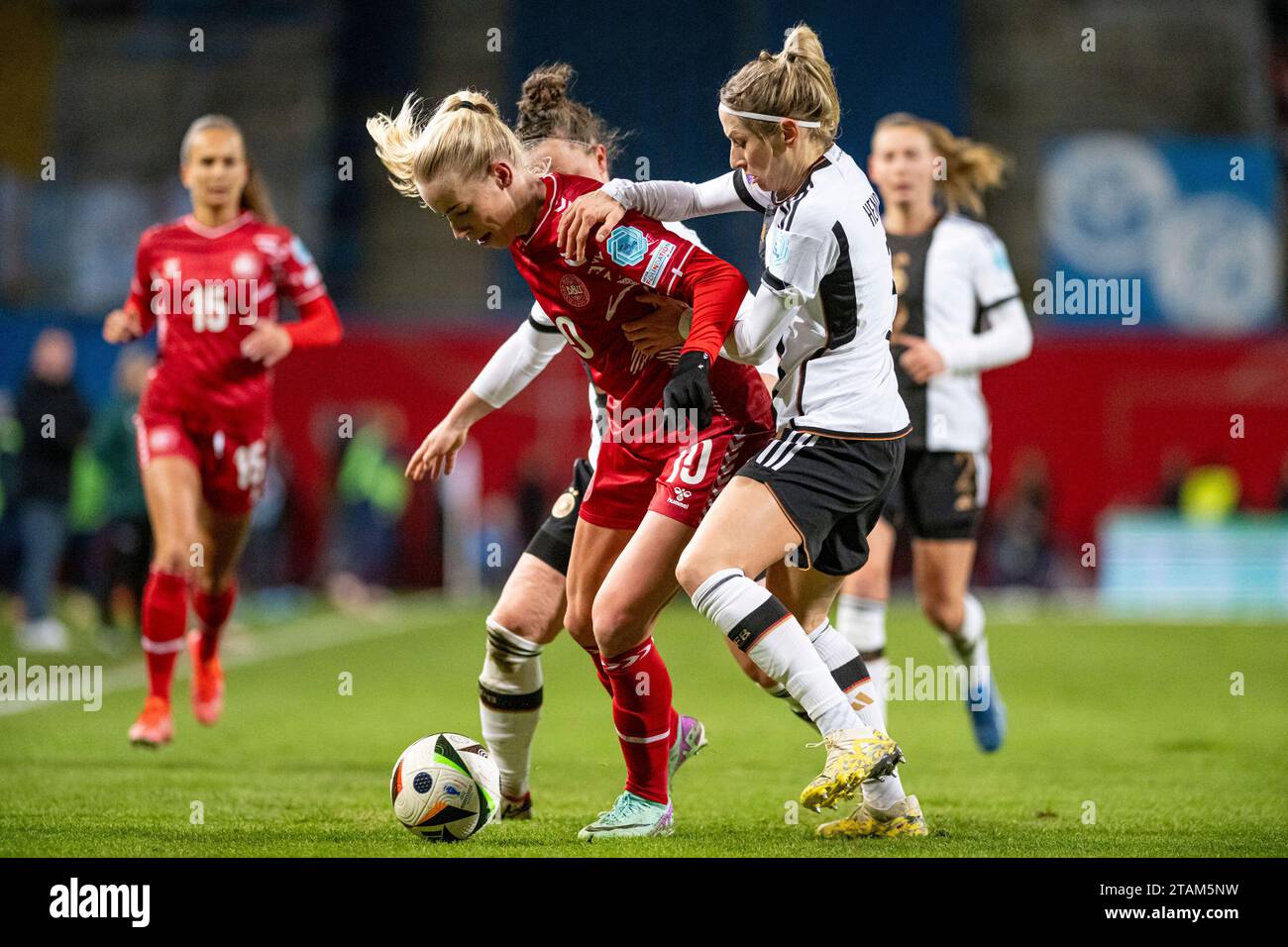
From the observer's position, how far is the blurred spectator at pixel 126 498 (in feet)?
43.1

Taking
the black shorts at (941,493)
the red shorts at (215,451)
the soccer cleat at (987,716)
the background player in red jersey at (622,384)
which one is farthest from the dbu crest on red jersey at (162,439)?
the soccer cleat at (987,716)

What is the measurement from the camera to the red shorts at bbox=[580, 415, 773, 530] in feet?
16.3

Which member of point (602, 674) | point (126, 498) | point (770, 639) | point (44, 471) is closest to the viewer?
point (770, 639)

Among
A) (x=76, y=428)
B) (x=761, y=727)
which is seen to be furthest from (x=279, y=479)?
(x=761, y=727)

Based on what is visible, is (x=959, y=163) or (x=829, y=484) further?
(x=959, y=163)

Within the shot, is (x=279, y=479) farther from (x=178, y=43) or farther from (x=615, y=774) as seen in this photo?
(x=615, y=774)

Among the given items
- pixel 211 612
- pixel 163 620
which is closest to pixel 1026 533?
pixel 211 612

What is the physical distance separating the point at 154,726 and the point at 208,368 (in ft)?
5.34

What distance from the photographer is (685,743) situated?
5.81 metres

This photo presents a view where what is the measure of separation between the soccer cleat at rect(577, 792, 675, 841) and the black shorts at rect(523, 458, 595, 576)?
2.59ft

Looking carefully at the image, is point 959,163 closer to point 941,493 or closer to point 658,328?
point 941,493

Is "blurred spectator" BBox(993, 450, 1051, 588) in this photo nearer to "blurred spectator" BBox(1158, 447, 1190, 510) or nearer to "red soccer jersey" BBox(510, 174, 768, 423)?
"blurred spectator" BBox(1158, 447, 1190, 510)
